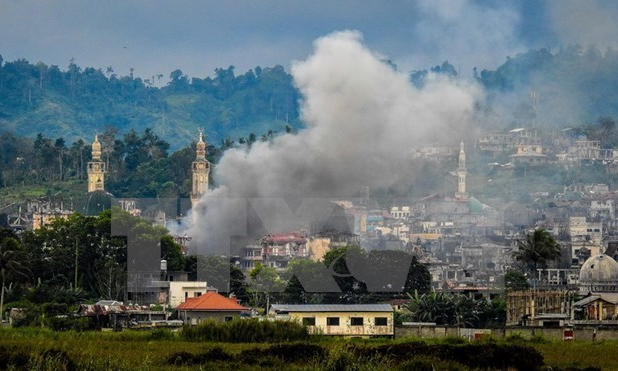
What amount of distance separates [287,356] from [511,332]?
10.7 meters

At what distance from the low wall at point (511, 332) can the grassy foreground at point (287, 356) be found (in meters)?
4.07

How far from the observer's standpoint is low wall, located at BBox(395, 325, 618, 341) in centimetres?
3781

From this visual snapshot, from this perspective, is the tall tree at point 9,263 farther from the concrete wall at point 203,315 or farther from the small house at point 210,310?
the concrete wall at point 203,315

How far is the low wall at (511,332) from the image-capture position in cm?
3781

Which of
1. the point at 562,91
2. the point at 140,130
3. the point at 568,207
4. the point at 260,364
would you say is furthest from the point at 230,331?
the point at 140,130

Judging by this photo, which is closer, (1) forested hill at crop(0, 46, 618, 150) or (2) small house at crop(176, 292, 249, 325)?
(2) small house at crop(176, 292, 249, 325)

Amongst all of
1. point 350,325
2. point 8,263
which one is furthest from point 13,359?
point 8,263

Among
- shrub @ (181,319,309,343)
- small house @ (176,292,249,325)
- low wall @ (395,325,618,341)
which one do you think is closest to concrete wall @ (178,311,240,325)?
small house @ (176,292,249,325)

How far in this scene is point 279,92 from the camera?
199500mm

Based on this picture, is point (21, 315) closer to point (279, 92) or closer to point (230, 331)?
point (230, 331)

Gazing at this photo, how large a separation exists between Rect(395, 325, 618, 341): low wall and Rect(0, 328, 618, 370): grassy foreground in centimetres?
407

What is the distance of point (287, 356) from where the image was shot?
29.7 meters

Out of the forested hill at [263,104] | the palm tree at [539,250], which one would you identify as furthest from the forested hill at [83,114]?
the palm tree at [539,250]

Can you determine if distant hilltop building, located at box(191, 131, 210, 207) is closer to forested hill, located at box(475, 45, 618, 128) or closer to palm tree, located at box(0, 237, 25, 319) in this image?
palm tree, located at box(0, 237, 25, 319)
